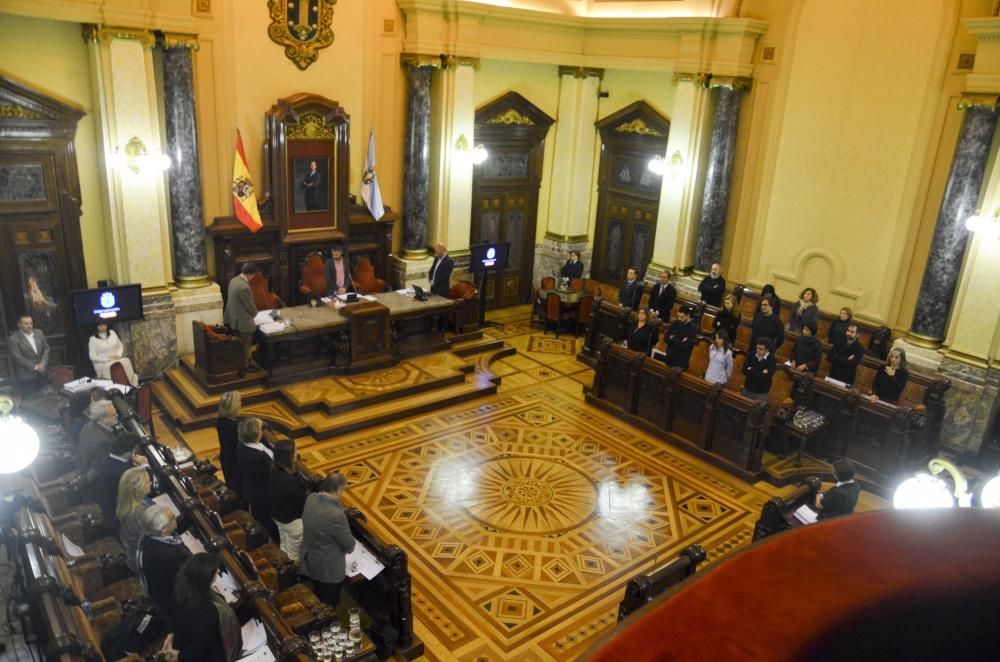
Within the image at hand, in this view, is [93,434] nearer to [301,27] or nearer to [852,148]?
[301,27]

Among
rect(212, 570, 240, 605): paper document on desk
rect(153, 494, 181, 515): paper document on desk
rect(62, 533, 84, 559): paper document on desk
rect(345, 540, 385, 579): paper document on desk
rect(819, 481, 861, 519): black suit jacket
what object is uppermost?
rect(819, 481, 861, 519): black suit jacket

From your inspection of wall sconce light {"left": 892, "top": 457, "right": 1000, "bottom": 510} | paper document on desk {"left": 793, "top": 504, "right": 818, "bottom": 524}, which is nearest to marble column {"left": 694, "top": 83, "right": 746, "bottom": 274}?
paper document on desk {"left": 793, "top": 504, "right": 818, "bottom": 524}

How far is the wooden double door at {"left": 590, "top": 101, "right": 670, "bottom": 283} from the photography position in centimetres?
1304

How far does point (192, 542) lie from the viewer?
5184 mm

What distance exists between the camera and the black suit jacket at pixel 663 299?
11.4 m

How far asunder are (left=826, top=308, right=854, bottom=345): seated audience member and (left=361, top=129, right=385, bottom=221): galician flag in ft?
21.7

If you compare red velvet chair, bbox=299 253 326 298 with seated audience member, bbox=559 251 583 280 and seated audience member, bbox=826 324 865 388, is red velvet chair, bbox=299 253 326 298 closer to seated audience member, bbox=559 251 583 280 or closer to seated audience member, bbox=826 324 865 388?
seated audience member, bbox=559 251 583 280

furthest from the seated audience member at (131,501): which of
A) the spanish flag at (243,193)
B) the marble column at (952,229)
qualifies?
the marble column at (952,229)

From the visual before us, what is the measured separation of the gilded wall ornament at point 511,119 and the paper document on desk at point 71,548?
9.39m

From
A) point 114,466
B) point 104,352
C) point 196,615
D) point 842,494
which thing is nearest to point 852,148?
point 842,494

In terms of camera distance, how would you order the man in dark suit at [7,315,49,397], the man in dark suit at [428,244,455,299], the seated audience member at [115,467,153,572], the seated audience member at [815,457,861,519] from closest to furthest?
the seated audience member at [115,467,153,572], the seated audience member at [815,457,861,519], the man in dark suit at [7,315,49,397], the man in dark suit at [428,244,455,299]

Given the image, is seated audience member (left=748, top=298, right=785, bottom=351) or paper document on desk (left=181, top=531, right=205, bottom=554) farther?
seated audience member (left=748, top=298, right=785, bottom=351)

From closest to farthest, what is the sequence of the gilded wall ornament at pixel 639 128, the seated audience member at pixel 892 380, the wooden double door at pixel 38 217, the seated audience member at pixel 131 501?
the seated audience member at pixel 131 501 → the wooden double door at pixel 38 217 → the seated audience member at pixel 892 380 → the gilded wall ornament at pixel 639 128

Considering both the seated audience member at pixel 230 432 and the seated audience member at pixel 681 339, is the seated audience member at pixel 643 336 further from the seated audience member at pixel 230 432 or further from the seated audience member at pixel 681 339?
the seated audience member at pixel 230 432
